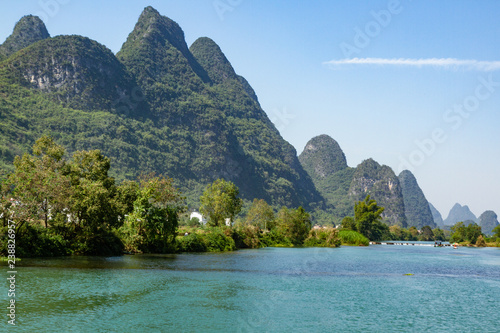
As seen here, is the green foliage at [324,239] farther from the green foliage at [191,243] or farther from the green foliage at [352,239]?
the green foliage at [191,243]

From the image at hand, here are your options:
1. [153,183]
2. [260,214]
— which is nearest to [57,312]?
[153,183]

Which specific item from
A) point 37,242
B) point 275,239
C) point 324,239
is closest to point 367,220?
point 324,239

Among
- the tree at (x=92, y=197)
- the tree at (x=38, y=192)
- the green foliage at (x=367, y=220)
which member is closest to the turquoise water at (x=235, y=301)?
the tree at (x=38, y=192)

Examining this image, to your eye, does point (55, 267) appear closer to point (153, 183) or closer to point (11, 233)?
point (11, 233)

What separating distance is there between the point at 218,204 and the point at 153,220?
1253 inches

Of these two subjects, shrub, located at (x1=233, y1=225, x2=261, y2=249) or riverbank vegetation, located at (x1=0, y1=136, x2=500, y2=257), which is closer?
riverbank vegetation, located at (x1=0, y1=136, x2=500, y2=257)

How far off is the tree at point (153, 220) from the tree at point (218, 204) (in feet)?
85.8

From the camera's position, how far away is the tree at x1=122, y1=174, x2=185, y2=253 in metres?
54.4

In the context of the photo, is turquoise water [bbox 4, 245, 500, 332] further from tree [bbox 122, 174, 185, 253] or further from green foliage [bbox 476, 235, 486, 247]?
green foliage [bbox 476, 235, 486, 247]

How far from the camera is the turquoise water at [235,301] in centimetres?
2047

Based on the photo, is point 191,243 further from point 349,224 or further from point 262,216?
point 349,224

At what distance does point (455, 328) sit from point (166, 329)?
13.0m

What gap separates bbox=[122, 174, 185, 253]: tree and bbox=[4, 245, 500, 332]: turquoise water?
14.3 m

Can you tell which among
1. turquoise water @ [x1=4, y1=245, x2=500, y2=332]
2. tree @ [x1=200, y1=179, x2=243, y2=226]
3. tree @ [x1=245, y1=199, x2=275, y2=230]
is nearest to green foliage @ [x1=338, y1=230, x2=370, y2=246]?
tree @ [x1=245, y1=199, x2=275, y2=230]
